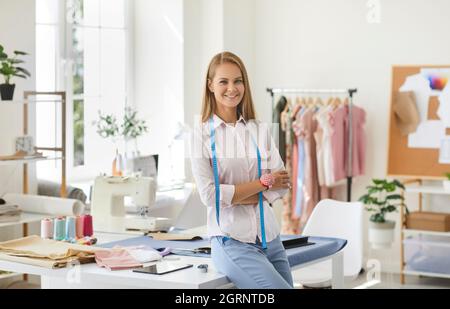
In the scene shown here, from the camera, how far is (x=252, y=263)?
9.44 feet

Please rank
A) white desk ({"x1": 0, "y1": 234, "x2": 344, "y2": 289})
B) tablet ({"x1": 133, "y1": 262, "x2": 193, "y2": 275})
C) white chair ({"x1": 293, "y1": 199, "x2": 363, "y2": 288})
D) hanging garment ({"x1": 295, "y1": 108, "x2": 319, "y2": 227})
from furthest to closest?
1. hanging garment ({"x1": 295, "y1": 108, "x2": 319, "y2": 227})
2. white chair ({"x1": 293, "y1": 199, "x2": 363, "y2": 288})
3. tablet ({"x1": 133, "y1": 262, "x2": 193, "y2": 275})
4. white desk ({"x1": 0, "y1": 234, "x2": 344, "y2": 289})

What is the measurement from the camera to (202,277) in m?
2.91

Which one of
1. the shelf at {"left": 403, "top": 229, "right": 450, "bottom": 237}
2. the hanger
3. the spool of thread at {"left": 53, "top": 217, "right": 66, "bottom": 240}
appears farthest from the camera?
the hanger

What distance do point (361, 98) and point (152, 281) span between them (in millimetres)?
4035

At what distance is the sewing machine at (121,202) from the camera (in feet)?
12.8

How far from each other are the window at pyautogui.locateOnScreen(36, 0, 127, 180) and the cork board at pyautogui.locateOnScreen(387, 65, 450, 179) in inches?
86.7

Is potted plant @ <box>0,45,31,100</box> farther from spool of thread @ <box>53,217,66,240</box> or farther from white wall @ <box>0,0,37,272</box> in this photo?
spool of thread @ <box>53,217,66,240</box>

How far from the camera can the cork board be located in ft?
20.1

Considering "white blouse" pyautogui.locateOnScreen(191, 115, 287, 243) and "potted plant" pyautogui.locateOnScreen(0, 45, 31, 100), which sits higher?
"potted plant" pyautogui.locateOnScreen(0, 45, 31, 100)

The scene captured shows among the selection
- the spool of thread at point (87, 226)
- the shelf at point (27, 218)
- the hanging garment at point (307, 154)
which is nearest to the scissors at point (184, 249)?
the spool of thread at point (87, 226)

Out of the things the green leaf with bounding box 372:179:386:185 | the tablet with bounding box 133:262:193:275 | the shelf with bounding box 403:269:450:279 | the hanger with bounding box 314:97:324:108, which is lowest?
the shelf with bounding box 403:269:450:279

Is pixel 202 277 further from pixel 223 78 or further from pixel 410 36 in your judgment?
pixel 410 36

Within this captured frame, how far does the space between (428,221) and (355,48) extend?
1553mm

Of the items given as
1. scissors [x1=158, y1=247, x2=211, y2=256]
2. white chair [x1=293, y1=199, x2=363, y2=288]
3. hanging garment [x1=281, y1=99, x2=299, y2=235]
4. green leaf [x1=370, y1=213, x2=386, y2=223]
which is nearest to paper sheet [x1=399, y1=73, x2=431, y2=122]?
green leaf [x1=370, y1=213, x2=386, y2=223]
